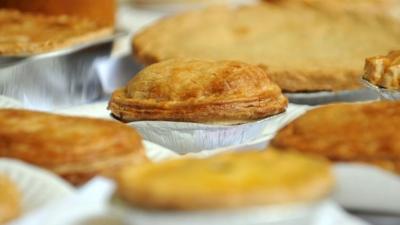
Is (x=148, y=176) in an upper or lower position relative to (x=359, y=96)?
upper

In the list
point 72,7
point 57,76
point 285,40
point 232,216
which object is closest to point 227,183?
point 232,216

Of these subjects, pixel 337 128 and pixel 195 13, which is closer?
pixel 337 128

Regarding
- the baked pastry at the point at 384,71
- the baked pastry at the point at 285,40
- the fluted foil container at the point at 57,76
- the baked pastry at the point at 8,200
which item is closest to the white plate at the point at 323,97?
the baked pastry at the point at 285,40

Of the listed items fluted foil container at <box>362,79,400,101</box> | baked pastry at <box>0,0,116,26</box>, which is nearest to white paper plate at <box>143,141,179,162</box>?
fluted foil container at <box>362,79,400,101</box>

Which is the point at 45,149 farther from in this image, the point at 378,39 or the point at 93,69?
the point at 378,39

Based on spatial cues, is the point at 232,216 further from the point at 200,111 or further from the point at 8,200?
the point at 200,111

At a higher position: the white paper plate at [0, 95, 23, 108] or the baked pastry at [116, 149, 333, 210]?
the baked pastry at [116, 149, 333, 210]

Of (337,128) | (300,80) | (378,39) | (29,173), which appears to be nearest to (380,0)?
(378,39)

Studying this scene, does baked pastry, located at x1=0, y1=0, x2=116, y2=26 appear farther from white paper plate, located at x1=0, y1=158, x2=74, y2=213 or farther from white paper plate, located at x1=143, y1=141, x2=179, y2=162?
white paper plate, located at x1=0, y1=158, x2=74, y2=213
